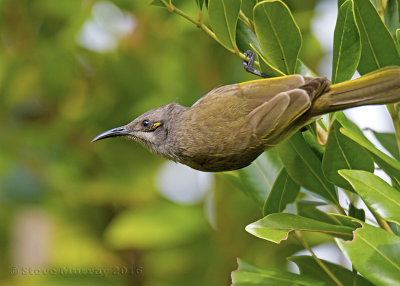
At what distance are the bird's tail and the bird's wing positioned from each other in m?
0.06

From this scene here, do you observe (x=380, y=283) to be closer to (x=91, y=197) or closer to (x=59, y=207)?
(x=91, y=197)

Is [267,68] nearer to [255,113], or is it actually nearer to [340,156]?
[340,156]

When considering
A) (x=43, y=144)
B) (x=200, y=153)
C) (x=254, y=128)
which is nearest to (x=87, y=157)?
(x=43, y=144)

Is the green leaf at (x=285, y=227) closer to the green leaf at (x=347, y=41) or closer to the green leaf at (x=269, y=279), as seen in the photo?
the green leaf at (x=269, y=279)

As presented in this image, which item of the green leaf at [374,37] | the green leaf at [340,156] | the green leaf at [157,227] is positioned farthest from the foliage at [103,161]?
the green leaf at [340,156]

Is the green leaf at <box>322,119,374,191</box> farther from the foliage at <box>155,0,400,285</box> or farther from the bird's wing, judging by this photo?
the bird's wing

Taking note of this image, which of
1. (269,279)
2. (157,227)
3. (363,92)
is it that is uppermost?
(363,92)

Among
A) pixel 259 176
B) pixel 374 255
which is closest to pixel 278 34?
pixel 259 176

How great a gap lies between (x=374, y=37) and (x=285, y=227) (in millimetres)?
738

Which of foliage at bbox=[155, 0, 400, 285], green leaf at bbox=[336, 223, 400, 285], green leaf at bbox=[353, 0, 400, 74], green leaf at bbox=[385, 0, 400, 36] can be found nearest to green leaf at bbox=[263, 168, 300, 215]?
foliage at bbox=[155, 0, 400, 285]

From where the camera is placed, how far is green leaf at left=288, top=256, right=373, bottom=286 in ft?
7.30

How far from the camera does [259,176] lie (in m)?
2.66

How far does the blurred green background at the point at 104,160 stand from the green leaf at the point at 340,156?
1.53 meters

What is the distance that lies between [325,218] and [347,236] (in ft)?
0.80
